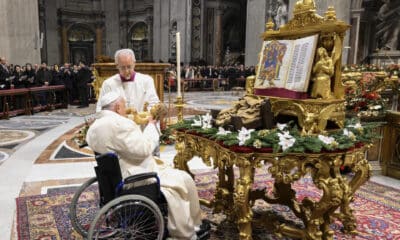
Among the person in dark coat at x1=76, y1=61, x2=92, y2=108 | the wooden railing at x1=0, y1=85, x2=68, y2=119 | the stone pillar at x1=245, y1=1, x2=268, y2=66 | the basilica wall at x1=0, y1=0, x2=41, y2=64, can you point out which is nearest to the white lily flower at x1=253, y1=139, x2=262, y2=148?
the wooden railing at x1=0, y1=85, x2=68, y2=119

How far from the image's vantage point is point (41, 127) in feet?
28.5

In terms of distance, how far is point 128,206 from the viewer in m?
2.61

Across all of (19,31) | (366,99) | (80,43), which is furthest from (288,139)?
(80,43)

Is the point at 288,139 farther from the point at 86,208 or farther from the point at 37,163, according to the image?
the point at 37,163

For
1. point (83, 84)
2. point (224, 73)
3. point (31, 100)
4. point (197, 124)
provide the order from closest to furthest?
point (197, 124), point (31, 100), point (83, 84), point (224, 73)

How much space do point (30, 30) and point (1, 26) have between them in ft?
3.80

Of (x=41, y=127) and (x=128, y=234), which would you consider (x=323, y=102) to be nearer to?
(x=128, y=234)

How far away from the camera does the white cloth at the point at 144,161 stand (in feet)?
8.61

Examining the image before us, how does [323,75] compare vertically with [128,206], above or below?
above

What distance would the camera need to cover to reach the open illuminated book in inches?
119

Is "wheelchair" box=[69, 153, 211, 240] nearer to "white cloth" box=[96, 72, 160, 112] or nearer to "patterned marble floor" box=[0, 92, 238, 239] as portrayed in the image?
"patterned marble floor" box=[0, 92, 238, 239]

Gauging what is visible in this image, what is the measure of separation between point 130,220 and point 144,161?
46cm

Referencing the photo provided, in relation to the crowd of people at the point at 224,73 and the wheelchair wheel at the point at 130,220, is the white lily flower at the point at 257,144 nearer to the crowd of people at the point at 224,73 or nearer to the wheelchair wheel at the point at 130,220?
the wheelchair wheel at the point at 130,220

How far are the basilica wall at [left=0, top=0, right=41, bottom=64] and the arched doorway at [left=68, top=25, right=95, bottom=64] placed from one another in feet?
46.8
